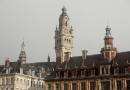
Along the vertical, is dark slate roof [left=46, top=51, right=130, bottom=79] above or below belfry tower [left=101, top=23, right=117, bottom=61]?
below

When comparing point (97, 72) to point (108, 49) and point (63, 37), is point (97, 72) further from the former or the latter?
point (63, 37)

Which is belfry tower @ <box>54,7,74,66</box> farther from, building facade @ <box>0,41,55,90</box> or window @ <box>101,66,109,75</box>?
window @ <box>101,66,109,75</box>

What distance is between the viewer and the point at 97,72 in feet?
223

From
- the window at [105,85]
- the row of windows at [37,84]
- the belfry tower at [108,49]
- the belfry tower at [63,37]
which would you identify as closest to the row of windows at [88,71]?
the window at [105,85]

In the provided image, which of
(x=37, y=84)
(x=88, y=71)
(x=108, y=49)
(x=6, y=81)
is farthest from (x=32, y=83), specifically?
(x=108, y=49)

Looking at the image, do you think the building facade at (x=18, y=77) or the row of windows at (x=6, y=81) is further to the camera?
the row of windows at (x=6, y=81)

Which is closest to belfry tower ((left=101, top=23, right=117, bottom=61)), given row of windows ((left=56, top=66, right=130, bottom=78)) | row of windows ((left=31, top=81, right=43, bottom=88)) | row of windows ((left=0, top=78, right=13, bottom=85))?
row of windows ((left=56, top=66, right=130, bottom=78))

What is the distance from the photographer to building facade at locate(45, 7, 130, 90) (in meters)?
64.7

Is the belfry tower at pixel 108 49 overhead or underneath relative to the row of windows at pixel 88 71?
overhead

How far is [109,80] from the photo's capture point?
6562 centimetres

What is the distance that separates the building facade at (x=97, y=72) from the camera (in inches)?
2547

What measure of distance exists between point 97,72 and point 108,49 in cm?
564

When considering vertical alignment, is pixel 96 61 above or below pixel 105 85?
above

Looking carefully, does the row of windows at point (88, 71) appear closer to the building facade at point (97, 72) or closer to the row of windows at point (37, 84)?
the building facade at point (97, 72)
